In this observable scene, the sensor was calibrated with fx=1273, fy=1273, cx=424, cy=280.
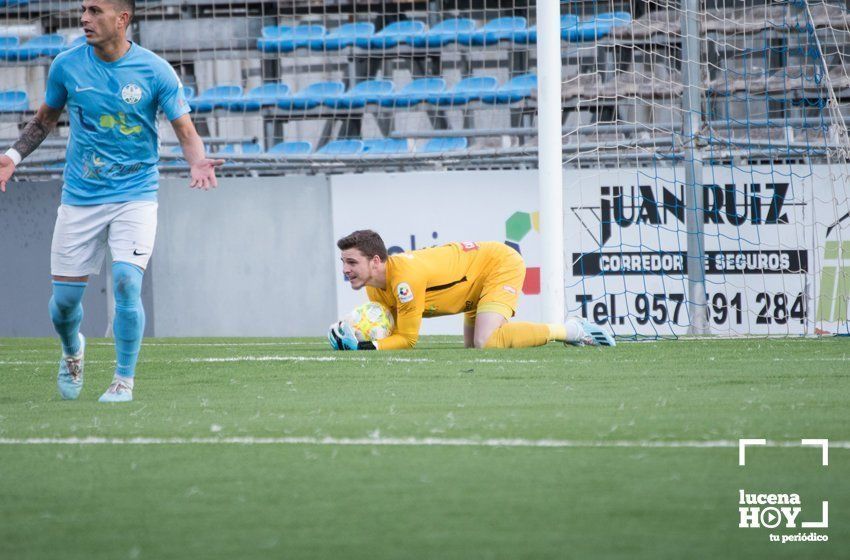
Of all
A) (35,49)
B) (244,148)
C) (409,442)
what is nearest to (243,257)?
(244,148)

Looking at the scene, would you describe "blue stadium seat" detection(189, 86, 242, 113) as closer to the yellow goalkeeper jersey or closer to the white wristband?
the yellow goalkeeper jersey

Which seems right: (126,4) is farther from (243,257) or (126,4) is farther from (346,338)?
(243,257)

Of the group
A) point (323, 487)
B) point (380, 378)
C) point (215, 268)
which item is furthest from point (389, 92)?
point (323, 487)

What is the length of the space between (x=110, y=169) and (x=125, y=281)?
48 centimetres

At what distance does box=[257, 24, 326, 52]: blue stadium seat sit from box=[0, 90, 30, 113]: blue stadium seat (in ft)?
10.3

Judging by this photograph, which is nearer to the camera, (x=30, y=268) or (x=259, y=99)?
(x=30, y=268)

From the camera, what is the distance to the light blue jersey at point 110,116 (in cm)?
526

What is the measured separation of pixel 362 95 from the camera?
1608 cm

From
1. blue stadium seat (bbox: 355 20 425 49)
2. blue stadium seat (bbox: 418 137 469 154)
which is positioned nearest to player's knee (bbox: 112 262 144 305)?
blue stadium seat (bbox: 418 137 469 154)

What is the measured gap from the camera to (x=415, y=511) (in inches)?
107

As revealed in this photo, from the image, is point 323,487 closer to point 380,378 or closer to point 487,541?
point 487,541

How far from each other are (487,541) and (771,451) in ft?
3.97

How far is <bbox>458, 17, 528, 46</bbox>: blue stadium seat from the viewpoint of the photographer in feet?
54.6

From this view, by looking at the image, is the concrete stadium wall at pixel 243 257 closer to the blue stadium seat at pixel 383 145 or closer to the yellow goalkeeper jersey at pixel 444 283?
the blue stadium seat at pixel 383 145
